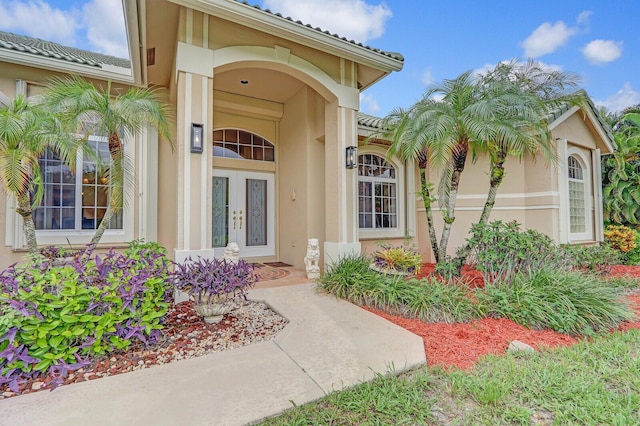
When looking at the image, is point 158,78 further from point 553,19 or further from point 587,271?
point 553,19

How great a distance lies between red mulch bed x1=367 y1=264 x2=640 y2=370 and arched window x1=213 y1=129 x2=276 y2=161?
241 inches

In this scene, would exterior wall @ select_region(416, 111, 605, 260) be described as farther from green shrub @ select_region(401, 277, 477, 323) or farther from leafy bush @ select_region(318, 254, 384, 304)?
green shrub @ select_region(401, 277, 477, 323)

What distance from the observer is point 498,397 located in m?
2.62

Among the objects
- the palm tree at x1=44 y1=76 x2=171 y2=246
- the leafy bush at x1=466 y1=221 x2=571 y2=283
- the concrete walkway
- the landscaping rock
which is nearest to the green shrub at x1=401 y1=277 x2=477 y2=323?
the concrete walkway

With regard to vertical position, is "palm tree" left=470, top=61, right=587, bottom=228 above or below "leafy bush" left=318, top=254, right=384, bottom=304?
above

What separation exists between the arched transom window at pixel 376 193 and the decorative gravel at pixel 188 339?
543 centimetres

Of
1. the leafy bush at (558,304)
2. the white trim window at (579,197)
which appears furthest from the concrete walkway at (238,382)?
the white trim window at (579,197)

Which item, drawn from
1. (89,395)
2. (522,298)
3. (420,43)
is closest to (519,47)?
(420,43)

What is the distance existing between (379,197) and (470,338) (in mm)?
6434

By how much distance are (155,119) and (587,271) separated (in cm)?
977

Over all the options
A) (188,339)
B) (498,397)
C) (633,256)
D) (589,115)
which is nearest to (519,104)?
(498,397)

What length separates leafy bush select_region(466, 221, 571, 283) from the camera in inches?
232

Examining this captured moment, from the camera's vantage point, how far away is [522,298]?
15.4 feet

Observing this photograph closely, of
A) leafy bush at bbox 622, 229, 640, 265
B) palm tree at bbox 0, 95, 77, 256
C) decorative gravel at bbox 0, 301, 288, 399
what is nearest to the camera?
decorative gravel at bbox 0, 301, 288, 399
